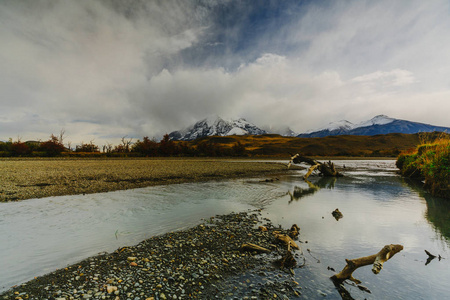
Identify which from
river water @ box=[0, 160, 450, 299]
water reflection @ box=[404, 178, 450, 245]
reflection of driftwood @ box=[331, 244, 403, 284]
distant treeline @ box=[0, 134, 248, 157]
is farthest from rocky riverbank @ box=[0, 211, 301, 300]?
distant treeline @ box=[0, 134, 248, 157]

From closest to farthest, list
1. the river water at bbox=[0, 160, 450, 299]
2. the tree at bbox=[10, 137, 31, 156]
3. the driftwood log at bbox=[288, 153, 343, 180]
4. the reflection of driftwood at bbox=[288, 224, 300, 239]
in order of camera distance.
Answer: the river water at bbox=[0, 160, 450, 299], the reflection of driftwood at bbox=[288, 224, 300, 239], the driftwood log at bbox=[288, 153, 343, 180], the tree at bbox=[10, 137, 31, 156]

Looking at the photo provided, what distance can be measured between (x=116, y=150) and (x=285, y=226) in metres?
91.3

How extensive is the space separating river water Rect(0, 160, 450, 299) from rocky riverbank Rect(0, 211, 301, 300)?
0.82 m

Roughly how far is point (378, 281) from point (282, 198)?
12.3 m

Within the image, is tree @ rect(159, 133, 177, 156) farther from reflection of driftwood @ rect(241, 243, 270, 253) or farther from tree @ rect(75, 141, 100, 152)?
reflection of driftwood @ rect(241, 243, 270, 253)

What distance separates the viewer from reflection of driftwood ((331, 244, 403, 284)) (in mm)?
5605

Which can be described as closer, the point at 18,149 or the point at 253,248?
the point at 253,248

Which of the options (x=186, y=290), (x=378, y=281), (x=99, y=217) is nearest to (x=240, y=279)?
(x=186, y=290)

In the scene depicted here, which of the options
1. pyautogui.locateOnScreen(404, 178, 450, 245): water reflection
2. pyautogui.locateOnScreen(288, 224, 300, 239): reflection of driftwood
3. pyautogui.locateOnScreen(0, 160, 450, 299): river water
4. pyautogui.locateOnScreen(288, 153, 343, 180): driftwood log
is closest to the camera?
pyautogui.locateOnScreen(0, 160, 450, 299): river water

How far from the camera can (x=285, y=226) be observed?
11445mm

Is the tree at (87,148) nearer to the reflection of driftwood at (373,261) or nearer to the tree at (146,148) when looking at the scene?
the tree at (146,148)

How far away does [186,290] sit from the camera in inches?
227

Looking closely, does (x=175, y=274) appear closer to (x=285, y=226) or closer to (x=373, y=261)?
(x=373, y=261)

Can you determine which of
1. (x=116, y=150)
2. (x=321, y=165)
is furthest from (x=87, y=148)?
(x=321, y=165)
